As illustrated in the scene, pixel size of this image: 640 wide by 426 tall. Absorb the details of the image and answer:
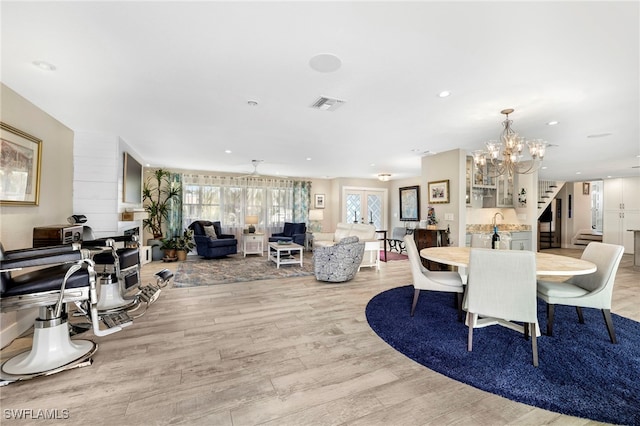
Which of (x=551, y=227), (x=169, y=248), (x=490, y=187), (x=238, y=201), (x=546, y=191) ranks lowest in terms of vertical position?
(x=169, y=248)

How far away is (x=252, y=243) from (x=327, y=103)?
17.7ft

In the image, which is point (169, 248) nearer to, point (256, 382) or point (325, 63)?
point (256, 382)

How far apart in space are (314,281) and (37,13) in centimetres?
410

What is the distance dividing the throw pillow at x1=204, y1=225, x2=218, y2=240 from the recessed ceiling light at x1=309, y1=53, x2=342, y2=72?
574cm

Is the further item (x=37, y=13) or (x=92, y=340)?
(x=92, y=340)

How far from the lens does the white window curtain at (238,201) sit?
302 inches

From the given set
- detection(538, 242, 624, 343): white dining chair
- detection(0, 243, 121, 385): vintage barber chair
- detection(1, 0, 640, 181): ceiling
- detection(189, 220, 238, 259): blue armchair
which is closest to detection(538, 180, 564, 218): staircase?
detection(1, 0, 640, 181): ceiling

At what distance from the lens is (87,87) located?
2.62 metres

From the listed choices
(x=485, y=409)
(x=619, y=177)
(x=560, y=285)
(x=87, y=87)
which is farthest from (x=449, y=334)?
(x=619, y=177)

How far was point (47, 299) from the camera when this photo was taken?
1.98m

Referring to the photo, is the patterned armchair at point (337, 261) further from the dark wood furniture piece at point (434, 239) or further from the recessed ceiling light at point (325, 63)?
the recessed ceiling light at point (325, 63)

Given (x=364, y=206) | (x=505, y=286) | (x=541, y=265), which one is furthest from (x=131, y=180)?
(x=364, y=206)

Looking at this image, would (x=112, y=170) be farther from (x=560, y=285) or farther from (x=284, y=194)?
(x=560, y=285)

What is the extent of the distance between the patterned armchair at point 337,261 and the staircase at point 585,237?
9483 millimetres
